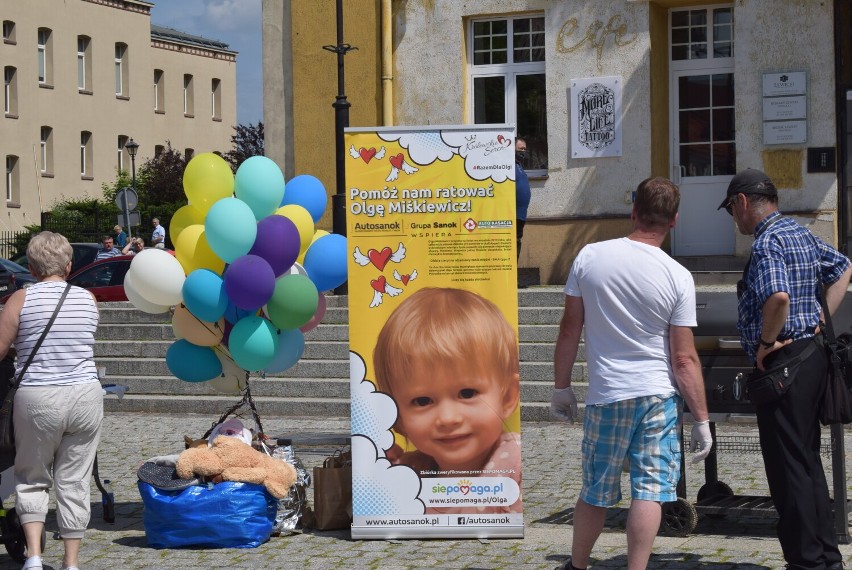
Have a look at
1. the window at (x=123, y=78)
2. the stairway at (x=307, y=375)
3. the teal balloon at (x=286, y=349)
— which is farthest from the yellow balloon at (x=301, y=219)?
the window at (x=123, y=78)

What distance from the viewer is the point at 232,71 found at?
210ft

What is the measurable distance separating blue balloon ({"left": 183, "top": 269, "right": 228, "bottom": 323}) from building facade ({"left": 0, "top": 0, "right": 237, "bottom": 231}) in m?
44.9

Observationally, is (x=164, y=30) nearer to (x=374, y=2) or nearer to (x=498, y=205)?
(x=374, y=2)

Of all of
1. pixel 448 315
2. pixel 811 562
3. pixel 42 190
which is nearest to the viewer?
pixel 811 562

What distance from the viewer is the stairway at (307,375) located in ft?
44.2

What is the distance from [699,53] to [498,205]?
1075 cm

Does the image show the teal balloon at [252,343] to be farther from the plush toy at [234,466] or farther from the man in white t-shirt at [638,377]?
the man in white t-shirt at [638,377]

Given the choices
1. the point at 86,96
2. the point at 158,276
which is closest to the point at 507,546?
the point at 158,276

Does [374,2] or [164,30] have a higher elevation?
[164,30]

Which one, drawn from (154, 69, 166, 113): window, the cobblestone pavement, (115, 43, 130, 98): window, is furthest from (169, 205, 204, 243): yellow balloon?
(154, 69, 166, 113): window

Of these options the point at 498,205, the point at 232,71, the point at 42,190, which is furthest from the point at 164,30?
the point at 498,205

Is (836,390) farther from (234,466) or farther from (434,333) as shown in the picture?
(234,466)

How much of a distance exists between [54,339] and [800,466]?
12.2 ft

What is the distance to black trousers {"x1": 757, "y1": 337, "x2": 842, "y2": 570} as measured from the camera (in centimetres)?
630
